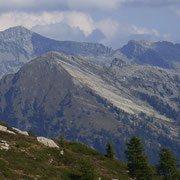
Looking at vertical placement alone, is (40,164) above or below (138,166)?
above

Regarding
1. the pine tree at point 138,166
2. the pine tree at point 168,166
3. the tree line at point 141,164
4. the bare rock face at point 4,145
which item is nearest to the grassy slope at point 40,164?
the bare rock face at point 4,145

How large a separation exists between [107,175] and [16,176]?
2387 cm

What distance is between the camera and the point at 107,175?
64750 millimetres

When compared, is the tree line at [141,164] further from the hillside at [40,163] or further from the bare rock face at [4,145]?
the bare rock face at [4,145]

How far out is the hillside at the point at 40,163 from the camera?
5022 centimetres

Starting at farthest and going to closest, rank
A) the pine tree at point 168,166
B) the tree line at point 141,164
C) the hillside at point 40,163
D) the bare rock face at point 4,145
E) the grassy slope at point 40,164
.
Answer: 1. the pine tree at point 168,166
2. the tree line at point 141,164
3. the bare rock face at point 4,145
4. the hillside at point 40,163
5. the grassy slope at point 40,164

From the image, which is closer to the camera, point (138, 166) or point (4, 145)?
point (4, 145)

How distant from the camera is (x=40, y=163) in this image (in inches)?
2206

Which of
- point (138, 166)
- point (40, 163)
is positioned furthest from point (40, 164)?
point (138, 166)

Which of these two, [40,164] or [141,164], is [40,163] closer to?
[40,164]

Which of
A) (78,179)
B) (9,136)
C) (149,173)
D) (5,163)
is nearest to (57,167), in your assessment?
(78,179)

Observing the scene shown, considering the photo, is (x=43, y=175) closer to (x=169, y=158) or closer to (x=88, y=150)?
(x=88, y=150)

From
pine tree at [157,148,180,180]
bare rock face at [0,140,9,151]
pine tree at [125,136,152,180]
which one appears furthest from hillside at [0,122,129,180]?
pine tree at [157,148,180,180]

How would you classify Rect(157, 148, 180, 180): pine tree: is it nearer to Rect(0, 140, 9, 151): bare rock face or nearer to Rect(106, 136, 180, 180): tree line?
Rect(106, 136, 180, 180): tree line
